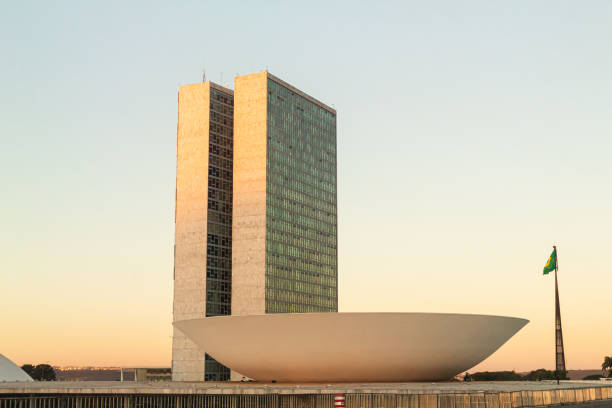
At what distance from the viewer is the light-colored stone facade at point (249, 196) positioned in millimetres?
123562

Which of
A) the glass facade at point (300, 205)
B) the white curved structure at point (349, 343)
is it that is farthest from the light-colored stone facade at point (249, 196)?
the white curved structure at point (349, 343)

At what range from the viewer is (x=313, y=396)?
150 feet

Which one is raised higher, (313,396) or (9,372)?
(9,372)

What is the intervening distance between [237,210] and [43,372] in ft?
167

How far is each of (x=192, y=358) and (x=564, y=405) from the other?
278 feet

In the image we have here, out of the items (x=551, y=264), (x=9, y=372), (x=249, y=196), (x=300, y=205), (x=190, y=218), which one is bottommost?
(x=9, y=372)

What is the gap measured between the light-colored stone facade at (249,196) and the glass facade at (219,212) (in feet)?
6.40

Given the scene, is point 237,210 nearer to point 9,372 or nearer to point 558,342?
point 9,372

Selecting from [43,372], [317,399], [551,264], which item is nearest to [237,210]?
[43,372]

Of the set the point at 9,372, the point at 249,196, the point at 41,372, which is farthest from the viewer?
the point at 41,372

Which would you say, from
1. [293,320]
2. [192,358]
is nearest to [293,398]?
[293,320]

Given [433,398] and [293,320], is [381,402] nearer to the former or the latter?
[433,398]

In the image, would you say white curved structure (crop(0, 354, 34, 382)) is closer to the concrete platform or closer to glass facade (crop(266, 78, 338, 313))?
the concrete platform

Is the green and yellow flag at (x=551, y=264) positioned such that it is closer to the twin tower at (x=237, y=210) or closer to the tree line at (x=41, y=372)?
the twin tower at (x=237, y=210)
